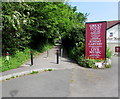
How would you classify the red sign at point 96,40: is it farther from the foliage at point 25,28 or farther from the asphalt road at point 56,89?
the asphalt road at point 56,89

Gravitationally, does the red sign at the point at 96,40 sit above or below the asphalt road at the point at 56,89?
above

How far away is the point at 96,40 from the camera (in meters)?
9.09

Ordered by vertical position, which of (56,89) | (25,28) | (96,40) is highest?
(25,28)

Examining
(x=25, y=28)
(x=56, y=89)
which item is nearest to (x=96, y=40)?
(x=56, y=89)

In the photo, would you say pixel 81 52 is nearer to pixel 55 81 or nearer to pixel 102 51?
pixel 102 51

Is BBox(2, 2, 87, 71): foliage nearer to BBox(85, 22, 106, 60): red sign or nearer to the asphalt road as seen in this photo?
BBox(85, 22, 106, 60): red sign

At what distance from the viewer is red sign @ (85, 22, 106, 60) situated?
8852 mm

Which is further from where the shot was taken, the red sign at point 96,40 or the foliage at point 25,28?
the red sign at point 96,40

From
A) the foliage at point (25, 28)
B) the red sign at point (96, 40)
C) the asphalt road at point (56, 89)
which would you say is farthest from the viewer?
the red sign at point (96, 40)

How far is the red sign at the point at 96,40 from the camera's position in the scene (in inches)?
348

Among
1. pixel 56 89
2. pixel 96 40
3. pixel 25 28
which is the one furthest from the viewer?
pixel 25 28

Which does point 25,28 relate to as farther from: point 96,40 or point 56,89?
point 56,89

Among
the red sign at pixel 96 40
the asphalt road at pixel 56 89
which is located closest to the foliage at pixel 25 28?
the red sign at pixel 96 40

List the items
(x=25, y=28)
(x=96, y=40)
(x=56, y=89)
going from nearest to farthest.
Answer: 1. (x=56, y=89)
2. (x=96, y=40)
3. (x=25, y=28)
